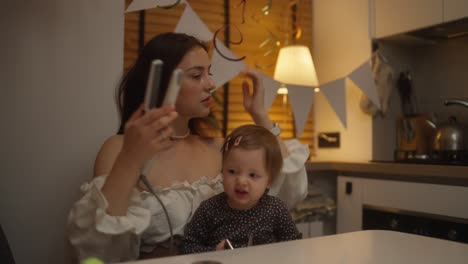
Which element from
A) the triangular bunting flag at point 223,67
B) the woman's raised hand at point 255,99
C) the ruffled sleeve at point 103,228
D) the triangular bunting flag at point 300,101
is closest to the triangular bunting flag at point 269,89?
the triangular bunting flag at point 300,101

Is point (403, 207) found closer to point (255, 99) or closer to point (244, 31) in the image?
point (255, 99)

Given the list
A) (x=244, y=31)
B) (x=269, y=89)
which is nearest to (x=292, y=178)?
(x=269, y=89)

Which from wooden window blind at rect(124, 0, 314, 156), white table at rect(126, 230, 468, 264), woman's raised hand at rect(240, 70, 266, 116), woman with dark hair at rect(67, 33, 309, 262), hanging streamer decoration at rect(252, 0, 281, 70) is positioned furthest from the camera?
hanging streamer decoration at rect(252, 0, 281, 70)

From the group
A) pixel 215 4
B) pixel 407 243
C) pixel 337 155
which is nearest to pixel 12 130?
pixel 407 243

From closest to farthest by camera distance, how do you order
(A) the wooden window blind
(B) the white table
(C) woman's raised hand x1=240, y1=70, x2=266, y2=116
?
(B) the white table → (C) woman's raised hand x1=240, y1=70, x2=266, y2=116 → (A) the wooden window blind

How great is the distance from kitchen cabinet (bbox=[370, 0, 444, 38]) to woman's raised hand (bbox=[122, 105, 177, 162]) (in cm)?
172

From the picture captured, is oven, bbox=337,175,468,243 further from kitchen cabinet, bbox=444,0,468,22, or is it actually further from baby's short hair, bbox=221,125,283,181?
baby's short hair, bbox=221,125,283,181

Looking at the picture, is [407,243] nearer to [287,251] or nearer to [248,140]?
[287,251]

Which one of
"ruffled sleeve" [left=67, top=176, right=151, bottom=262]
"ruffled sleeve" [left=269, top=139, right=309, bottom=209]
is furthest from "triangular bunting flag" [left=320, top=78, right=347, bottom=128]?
"ruffled sleeve" [left=67, top=176, right=151, bottom=262]

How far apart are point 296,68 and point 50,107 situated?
1.34m

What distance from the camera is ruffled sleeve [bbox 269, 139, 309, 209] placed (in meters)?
1.54

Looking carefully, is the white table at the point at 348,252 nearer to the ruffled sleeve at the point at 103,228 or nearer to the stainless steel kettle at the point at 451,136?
the ruffled sleeve at the point at 103,228

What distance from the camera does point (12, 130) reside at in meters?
1.44

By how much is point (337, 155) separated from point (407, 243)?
5.89ft
